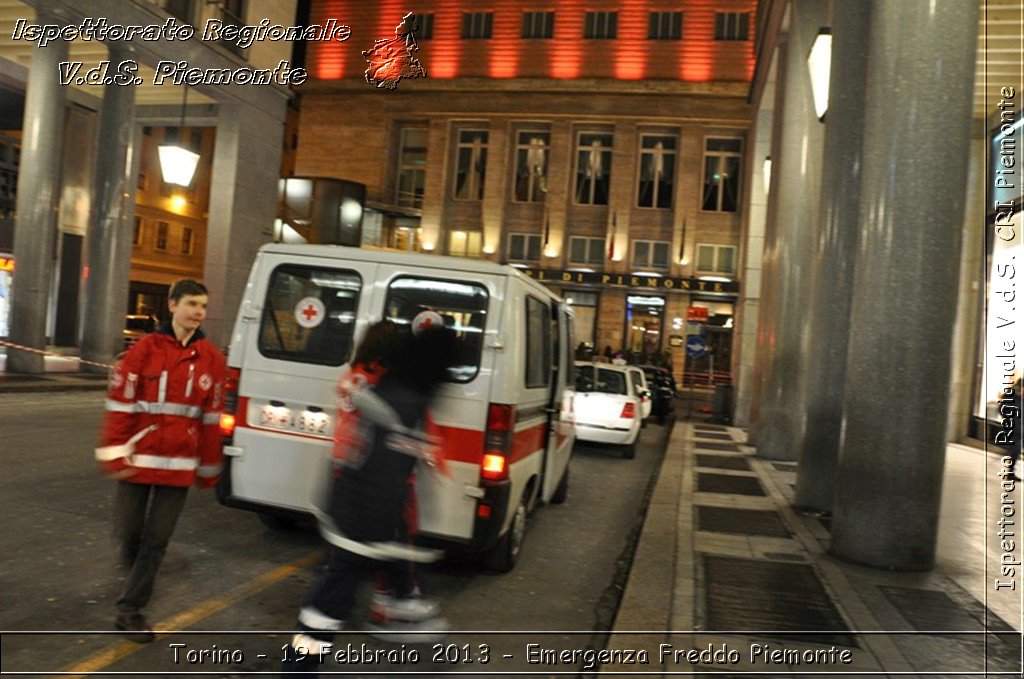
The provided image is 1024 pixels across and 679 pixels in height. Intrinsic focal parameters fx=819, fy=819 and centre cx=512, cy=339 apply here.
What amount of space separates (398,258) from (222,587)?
250 centimetres

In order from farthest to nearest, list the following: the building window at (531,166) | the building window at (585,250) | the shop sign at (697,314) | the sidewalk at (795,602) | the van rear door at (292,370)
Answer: the building window at (531,166)
the building window at (585,250)
the shop sign at (697,314)
the van rear door at (292,370)
the sidewalk at (795,602)

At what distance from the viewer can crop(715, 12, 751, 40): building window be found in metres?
39.1

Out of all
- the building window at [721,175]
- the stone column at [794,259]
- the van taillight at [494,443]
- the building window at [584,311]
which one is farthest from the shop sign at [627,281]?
the van taillight at [494,443]

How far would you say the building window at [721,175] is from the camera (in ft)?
131

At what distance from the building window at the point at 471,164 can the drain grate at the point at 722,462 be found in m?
29.0

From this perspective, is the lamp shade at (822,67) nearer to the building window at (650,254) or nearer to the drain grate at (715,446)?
the drain grate at (715,446)

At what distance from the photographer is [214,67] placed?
20.0 metres

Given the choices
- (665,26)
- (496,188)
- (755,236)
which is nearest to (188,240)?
(496,188)

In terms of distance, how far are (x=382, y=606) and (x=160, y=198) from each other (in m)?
40.3

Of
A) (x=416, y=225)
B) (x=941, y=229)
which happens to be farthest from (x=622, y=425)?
(x=416, y=225)

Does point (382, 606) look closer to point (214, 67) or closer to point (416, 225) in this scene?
point (214, 67)

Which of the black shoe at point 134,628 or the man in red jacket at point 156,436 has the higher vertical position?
the man in red jacket at point 156,436

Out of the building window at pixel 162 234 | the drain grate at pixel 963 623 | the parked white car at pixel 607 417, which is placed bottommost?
the drain grate at pixel 963 623

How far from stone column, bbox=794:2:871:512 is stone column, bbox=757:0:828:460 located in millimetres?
4378
